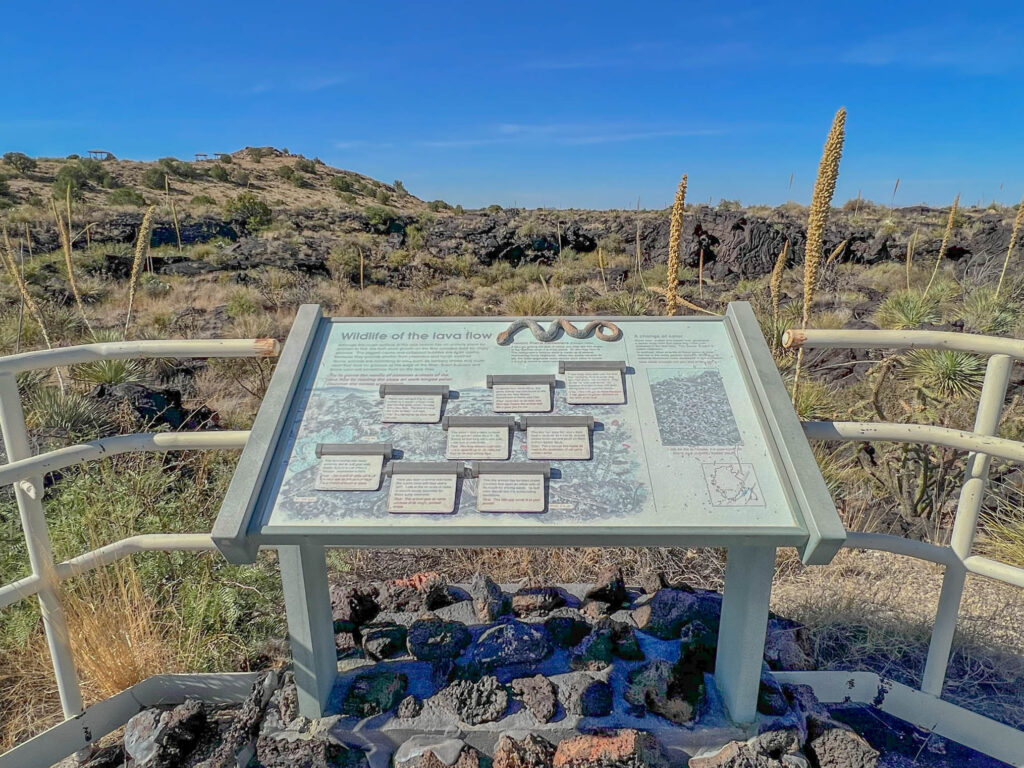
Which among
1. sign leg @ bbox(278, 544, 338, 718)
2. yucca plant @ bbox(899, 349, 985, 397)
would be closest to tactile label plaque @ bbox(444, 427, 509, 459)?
sign leg @ bbox(278, 544, 338, 718)

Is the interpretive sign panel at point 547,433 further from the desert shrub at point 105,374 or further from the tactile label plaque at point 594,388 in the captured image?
the desert shrub at point 105,374

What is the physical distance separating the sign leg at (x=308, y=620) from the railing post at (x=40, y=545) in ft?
2.57

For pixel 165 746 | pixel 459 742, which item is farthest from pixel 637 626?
pixel 165 746

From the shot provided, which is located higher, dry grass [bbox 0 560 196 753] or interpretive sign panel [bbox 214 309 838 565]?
interpretive sign panel [bbox 214 309 838 565]

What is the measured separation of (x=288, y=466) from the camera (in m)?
1.92

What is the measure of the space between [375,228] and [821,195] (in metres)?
28.8

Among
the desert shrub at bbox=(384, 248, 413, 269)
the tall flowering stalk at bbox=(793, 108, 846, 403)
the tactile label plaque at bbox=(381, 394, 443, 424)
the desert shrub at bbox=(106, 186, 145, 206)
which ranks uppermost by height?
the desert shrub at bbox=(106, 186, 145, 206)

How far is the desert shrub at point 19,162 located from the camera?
116 feet

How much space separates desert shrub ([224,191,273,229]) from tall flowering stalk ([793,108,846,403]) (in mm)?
27528

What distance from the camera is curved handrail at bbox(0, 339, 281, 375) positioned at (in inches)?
80.2

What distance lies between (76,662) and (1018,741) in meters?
3.31

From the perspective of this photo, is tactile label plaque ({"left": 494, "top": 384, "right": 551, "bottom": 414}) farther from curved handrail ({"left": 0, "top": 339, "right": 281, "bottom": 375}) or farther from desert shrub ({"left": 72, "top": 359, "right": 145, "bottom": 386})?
desert shrub ({"left": 72, "top": 359, "right": 145, "bottom": 386})

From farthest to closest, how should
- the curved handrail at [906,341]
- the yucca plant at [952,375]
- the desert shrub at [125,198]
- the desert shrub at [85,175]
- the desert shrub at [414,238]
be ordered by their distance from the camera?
the desert shrub at [85,175] → the desert shrub at [125,198] → the desert shrub at [414,238] → the yucca plant at [952,375] → the curved handrail at [906,341]

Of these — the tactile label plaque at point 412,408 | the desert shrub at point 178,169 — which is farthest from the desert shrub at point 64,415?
the desert shrub at point 178,169
